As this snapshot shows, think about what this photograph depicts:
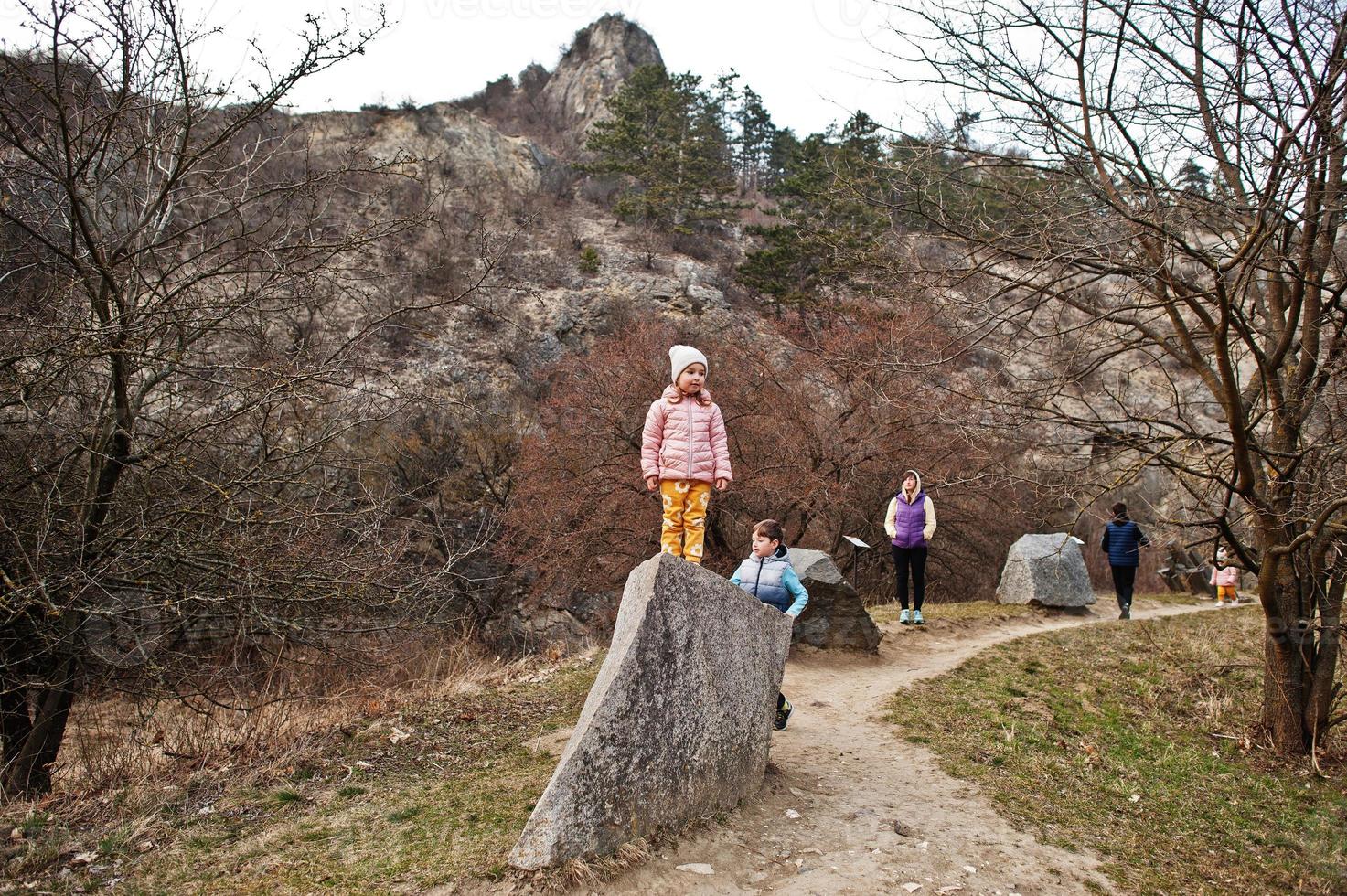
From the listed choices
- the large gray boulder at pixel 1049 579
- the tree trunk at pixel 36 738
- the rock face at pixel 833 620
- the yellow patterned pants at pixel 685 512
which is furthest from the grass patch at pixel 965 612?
the tree trunk at pixel 36 738

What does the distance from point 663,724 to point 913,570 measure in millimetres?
7705

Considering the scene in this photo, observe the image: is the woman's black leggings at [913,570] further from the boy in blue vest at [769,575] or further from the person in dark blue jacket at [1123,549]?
the boy in blue vest at [769,575]

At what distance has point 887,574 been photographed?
20.5 metres

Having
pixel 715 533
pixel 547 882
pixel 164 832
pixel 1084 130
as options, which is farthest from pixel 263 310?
pixel 715 533

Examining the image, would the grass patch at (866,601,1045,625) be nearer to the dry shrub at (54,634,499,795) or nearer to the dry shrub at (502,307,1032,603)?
the dry shrub at (502,307,1032,603)

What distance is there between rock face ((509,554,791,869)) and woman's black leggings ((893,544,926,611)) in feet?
21.4

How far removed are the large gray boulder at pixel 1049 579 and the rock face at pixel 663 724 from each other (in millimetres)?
10175

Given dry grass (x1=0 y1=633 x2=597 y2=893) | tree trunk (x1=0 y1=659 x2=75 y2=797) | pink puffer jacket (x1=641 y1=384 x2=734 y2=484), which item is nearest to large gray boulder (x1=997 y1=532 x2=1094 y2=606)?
dry grass (x1=0 y1=633 x2=597 y2=893)

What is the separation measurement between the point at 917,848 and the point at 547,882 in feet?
6.62

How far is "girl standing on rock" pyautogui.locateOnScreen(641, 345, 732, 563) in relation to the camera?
21.4 feet

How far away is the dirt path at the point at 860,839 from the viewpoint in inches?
171

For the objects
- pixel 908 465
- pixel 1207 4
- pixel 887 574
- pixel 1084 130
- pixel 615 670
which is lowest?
pixel 887 574

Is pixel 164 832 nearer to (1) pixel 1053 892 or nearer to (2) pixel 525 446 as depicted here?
(1) pixel 1053 892

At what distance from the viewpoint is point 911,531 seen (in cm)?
1120
